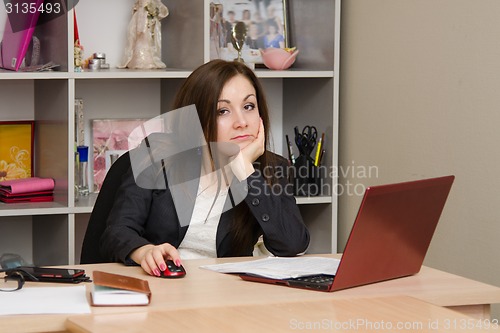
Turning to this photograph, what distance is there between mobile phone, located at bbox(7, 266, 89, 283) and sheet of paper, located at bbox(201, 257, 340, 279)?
0.29 metres

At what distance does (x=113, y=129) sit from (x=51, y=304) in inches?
69.2

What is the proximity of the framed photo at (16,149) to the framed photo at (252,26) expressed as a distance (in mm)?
762

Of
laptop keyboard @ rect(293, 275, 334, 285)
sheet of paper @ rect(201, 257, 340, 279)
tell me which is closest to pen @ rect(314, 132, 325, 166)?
sheet of paper @ rect(201, 257, 340, 279)

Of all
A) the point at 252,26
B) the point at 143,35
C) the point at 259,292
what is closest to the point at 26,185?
the point at 143,35

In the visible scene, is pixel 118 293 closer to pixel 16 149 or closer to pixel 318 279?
pixel 318 279

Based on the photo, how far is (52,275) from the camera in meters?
1.70

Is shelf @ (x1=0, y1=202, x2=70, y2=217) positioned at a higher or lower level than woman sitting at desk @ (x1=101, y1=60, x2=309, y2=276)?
lower

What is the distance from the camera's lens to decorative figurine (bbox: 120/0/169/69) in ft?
10.1

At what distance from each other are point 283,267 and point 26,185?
1.40 metres

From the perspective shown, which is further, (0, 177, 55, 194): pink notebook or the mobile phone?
(0, 177, 55, 194): pink notebook

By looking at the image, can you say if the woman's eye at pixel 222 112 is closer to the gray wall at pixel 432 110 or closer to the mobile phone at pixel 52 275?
the mobile phone at pixel 52 275

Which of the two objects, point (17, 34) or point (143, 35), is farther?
point (143, 35)

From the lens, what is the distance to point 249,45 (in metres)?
3.31

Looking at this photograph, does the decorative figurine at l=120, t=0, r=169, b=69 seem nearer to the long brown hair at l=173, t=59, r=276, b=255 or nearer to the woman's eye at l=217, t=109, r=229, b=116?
the long brown hair at l=173, t=59, r=276, b=255
